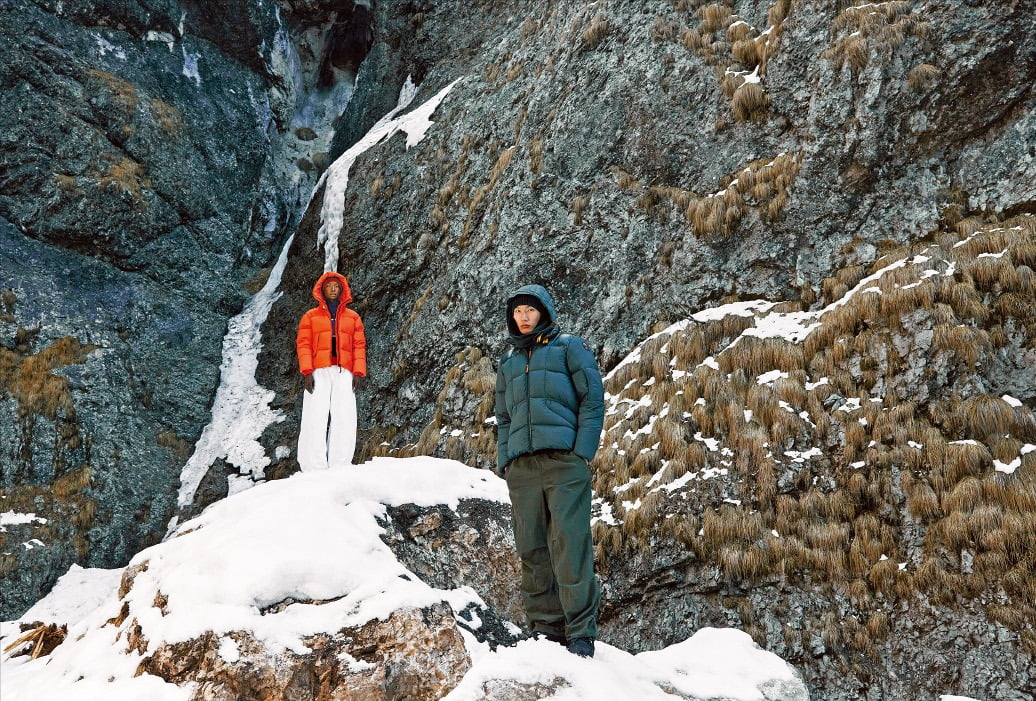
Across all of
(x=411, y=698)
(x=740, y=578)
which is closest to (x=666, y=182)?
(x=740, y=578)

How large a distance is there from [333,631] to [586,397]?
79.0 inches

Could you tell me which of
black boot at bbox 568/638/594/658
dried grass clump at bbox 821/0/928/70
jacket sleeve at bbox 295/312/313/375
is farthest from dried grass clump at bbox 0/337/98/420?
dried grass clump at bbox 821/0/928/70

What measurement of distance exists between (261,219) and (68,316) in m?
6.29

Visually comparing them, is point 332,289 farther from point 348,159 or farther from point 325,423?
point 348,159

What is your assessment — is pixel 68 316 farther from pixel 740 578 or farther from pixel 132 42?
pixel 740 578

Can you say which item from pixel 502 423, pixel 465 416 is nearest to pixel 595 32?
pixel 465 416

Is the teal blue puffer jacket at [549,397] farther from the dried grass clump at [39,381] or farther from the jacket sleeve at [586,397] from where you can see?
the dried grass clump at [39,381]

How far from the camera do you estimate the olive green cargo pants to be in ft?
14.7

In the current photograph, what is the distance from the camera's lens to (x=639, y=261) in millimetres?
10875

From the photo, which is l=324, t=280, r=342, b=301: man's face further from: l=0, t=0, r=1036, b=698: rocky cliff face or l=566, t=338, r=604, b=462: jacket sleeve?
l=566, t=338, r=604, b=462: jacket sleeve

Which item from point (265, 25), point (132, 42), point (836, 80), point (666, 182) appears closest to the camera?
point (836, 80)

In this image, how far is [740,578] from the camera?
720 cm

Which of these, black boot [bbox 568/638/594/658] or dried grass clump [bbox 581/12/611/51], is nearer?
black boot [bbox 568/638/594/658]

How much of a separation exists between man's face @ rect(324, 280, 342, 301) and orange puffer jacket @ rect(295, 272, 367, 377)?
0.28ft
